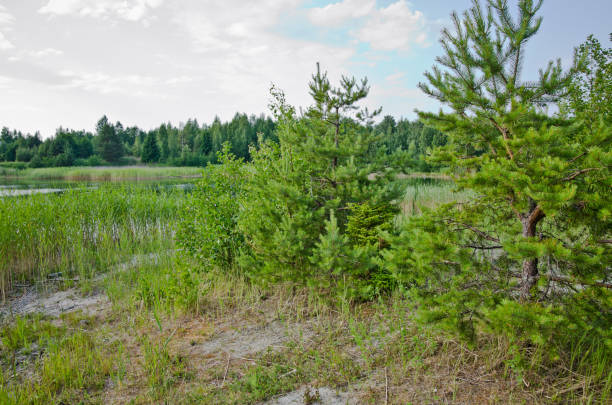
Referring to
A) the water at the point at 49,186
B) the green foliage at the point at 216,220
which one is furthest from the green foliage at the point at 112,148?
the green foliage at the point at 216,220

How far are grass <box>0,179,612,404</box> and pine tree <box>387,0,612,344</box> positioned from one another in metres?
0.45

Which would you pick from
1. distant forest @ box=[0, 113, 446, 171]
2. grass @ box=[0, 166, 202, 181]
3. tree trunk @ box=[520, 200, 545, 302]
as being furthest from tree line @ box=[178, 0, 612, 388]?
distant forest @ box=[0, 113, 446, 171]

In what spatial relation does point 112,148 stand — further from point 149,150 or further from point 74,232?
point 74,232

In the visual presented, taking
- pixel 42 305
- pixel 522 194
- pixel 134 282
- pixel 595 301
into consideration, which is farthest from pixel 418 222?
pixel 42 305

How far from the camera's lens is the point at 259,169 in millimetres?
5531

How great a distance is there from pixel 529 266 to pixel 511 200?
598 millimetres

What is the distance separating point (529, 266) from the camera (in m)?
2.97

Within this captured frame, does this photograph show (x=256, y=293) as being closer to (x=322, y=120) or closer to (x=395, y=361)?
(x=395, y=361)

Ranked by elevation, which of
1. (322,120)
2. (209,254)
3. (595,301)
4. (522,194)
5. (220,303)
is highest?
(322,120)

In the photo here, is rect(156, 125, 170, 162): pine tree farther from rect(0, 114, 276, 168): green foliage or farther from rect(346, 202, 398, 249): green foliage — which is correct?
rect(346, 202, 398, 249): green foliage

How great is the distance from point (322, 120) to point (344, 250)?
2258 millimetres

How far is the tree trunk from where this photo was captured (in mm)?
2918

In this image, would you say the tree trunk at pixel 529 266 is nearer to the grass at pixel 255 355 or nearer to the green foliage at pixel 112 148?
the grass at pixel 255 355

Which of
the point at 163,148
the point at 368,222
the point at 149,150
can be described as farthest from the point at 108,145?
the point at 368,222
